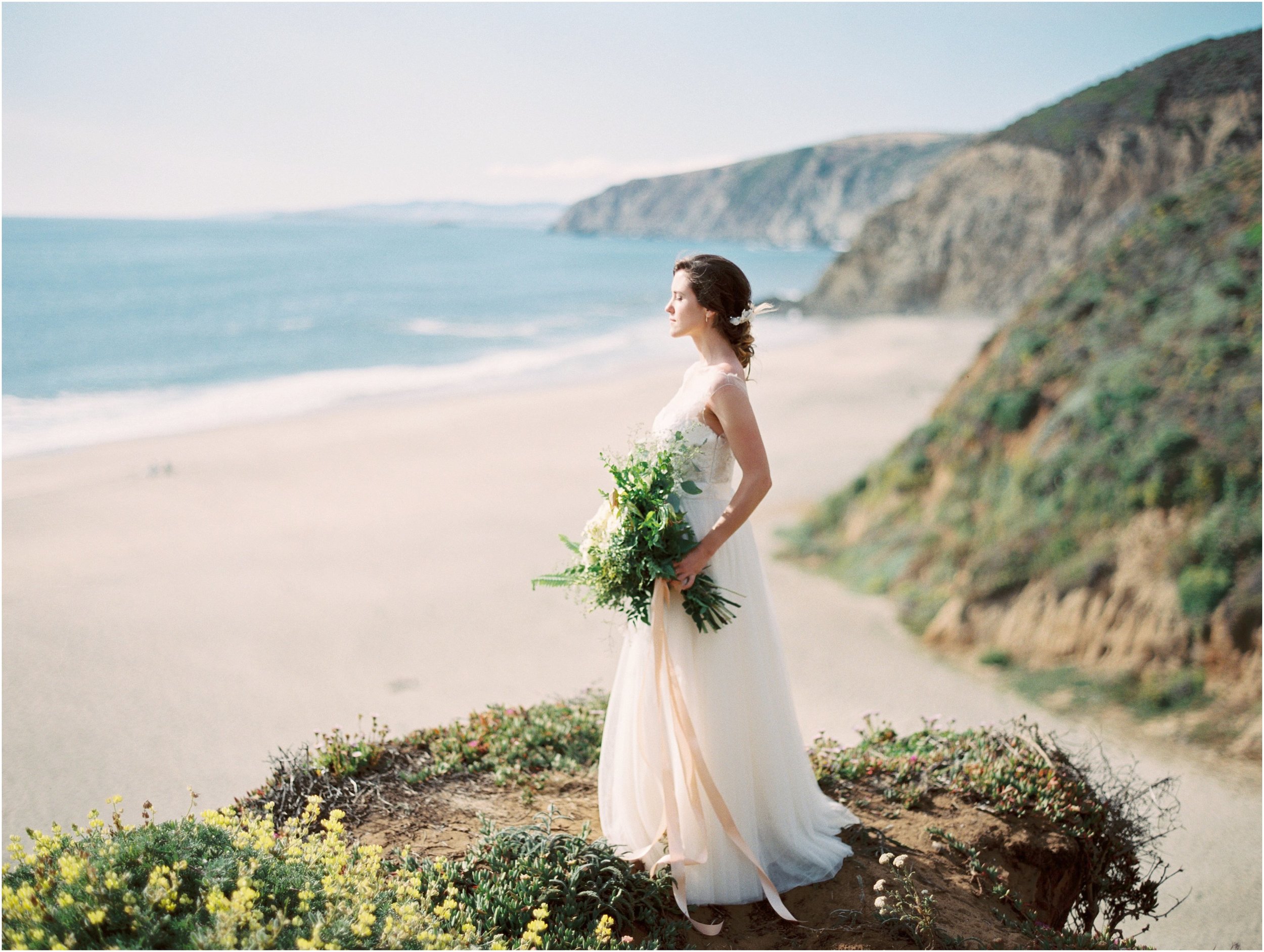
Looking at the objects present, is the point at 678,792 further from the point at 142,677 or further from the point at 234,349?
the point at 234,349

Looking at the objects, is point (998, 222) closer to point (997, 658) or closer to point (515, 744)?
point (997, 658)

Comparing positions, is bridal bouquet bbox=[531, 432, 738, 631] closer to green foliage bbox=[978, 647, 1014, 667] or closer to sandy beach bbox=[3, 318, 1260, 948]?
sandy beach bbox=[3, 318, 1260, 948]

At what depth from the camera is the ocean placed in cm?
2547

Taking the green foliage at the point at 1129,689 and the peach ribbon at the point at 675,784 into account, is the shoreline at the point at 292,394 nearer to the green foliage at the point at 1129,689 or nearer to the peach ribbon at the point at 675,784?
the green foliage at the point at 1129,689

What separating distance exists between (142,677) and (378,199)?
2913 inches

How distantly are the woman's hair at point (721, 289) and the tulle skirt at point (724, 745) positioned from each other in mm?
720

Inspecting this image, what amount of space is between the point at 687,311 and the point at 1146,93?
2677 centimetres

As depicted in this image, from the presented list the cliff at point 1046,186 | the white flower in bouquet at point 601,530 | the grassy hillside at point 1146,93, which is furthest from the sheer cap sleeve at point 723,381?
the grassy hillside at point 1146,93

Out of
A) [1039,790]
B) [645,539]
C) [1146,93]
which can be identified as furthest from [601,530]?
[1146,93]

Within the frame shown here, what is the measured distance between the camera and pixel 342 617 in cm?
1050

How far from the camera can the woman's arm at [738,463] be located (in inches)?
154

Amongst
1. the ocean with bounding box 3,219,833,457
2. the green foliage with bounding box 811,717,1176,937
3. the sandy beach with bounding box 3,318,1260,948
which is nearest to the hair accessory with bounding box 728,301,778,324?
the sandy beach with bounding box 3,318,1260,948

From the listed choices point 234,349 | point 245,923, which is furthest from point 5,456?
point 245,923

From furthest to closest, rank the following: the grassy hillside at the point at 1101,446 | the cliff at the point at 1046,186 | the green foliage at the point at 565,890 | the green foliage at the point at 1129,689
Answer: the cliff at the point at 1046,186, the grassy hillside at the point at 1101,446, the green foliage at the point at 1129,689, the green foliage at the point at 565,890
